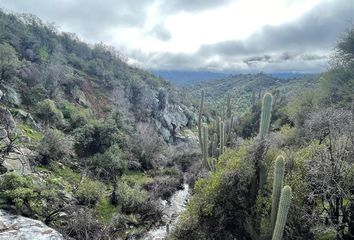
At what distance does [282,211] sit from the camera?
1310 cm

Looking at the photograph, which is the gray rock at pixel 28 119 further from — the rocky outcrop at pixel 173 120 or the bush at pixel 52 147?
the rocky outcrop at pixel 173 120

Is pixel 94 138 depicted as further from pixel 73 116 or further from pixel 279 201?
pixel 279 201

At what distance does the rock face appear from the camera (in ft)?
57.0

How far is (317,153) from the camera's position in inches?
618

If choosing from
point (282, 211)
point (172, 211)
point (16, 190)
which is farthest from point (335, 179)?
point (172, 211)

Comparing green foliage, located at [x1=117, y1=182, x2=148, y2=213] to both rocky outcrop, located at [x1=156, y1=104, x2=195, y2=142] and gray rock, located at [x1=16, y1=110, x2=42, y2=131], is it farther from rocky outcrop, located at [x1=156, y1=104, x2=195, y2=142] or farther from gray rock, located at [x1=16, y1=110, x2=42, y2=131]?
rocky outcrop, located at [x1=156, y1=104, x2=195, y2=142]

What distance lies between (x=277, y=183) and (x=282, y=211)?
4.38 feet

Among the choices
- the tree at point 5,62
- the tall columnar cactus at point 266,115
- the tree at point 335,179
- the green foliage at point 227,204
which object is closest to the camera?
the tree at point 335,179

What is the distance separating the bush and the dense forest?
0.11 m

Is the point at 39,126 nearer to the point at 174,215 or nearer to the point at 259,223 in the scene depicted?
the point at 174,215

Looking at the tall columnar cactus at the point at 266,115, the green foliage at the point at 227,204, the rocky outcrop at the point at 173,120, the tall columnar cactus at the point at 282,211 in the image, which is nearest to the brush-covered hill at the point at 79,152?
the rocky outcrop at the point at 173,120

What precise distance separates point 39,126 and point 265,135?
1210 inches

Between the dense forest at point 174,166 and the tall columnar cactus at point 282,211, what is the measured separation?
1.5 inches

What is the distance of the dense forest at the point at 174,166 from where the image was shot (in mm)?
14656
